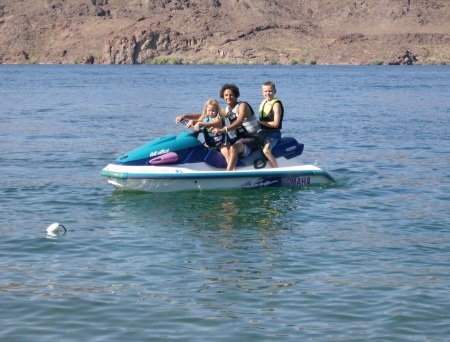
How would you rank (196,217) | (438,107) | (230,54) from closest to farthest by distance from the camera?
(196,217) → (438,107) → (230,54)

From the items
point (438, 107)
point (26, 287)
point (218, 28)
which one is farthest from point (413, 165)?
point (218, 28)

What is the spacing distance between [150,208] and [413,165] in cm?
674

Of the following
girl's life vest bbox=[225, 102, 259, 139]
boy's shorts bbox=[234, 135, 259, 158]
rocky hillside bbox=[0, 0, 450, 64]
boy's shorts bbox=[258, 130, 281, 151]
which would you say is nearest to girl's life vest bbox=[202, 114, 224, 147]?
girl's life vest bbox=[225, 102, 259, 139]

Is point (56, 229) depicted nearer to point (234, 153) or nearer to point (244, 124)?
point (234, 153)

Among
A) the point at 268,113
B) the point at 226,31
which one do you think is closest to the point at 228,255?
the point at 268,113

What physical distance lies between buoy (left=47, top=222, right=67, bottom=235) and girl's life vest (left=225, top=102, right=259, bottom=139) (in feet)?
10.5

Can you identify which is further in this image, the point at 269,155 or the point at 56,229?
the point at 269,155

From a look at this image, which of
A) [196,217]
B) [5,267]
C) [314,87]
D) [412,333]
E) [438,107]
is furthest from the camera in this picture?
[314,87]

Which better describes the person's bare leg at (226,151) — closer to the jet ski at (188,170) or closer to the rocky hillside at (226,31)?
the jet ski at (188,170)

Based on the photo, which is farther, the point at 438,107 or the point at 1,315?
the point at 438,107

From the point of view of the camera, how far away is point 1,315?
24.5 feet

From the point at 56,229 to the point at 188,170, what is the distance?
2700 millimetres

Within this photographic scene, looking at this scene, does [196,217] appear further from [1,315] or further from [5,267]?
[1,315]

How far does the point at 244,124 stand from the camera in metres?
12.9
